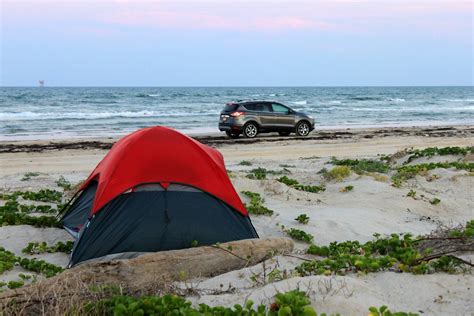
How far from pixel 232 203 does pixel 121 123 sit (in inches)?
1069

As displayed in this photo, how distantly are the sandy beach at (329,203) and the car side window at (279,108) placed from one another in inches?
47.8

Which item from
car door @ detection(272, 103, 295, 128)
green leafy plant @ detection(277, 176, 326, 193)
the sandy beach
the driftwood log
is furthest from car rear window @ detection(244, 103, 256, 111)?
the driftwood log

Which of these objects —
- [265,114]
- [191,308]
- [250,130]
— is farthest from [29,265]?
[265,114]

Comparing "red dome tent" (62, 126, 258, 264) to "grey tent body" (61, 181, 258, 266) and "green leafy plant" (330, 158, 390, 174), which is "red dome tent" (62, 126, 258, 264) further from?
"green leafy plant" (330, 158, 390, 174)

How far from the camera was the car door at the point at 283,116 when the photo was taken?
2395 cm

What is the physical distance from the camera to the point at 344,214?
9438 mm

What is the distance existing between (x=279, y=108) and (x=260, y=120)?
45.7 inches

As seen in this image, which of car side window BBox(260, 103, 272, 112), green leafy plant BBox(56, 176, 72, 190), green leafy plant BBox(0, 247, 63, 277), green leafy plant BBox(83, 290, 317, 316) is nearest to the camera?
green leafy plant BBox(83, 290, 317, 316)

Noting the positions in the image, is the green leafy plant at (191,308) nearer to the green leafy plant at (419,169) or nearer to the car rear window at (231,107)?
the green leafy plant at (419,169)

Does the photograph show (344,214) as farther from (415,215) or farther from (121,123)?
(121,123)

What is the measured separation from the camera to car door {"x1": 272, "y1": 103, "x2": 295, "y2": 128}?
24.0m

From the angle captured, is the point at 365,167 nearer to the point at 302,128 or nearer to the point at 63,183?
the point at 63,183

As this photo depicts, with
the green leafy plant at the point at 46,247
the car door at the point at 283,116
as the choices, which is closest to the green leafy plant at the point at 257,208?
the green leafy plant at the point at 46,247

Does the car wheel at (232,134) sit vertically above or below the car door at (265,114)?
below
